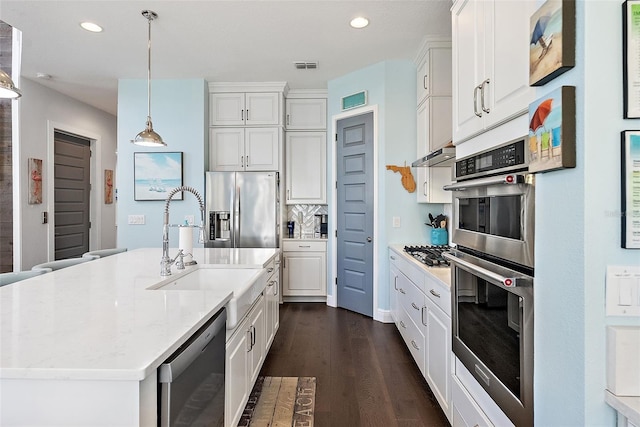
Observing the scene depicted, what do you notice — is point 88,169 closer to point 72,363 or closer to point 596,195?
point 72,363

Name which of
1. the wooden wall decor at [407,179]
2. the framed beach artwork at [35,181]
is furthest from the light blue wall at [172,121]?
the wooden wall decor at [407,179]

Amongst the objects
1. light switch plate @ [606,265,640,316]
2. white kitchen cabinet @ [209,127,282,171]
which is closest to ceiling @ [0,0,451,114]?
white kitchen cabinet @ [209,127,282,171]

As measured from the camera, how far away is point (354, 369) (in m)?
2.67

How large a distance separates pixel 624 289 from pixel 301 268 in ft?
12.7

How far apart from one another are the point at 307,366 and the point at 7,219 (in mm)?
4131

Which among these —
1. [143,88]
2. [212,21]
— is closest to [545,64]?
[212,21]

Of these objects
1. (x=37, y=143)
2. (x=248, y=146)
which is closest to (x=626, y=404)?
(x=248, y=146)

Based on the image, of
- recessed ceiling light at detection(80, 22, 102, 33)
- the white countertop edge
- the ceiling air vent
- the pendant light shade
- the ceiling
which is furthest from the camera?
the ceiling air vent

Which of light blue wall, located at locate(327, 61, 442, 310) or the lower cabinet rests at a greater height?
light blue wall, located at locate(327, 61, 442, 310)

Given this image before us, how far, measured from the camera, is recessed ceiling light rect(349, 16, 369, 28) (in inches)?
115

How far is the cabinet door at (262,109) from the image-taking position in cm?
454

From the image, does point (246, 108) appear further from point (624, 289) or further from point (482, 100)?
point (624, 289)

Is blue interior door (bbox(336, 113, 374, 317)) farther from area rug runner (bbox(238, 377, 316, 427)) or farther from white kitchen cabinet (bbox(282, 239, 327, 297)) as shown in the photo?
area rug runner (bbox(238, 377, 316, 427))

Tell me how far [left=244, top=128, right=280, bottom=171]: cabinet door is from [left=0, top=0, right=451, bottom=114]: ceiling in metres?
0.67
